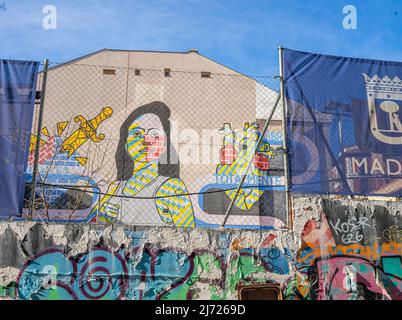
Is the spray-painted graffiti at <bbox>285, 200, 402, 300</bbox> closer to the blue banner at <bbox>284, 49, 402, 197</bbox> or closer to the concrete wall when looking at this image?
the concrete wall

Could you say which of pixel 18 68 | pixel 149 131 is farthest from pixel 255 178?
pixel 18 68

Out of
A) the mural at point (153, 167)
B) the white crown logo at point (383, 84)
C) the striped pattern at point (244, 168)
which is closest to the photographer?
the white crown logo at point (383, 84)

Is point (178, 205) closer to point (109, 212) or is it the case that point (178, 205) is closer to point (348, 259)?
point (109, 212)

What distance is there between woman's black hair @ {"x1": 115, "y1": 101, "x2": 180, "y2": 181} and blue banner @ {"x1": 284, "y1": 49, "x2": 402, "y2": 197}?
40.4ft

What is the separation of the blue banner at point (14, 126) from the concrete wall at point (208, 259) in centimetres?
39

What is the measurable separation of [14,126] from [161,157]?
43.9 feet

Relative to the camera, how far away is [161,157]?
19141 mm

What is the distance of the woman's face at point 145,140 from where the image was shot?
18.6 m

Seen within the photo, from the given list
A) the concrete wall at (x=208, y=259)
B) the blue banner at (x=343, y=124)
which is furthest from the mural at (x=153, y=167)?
the blue banner at (x=343, y=124)

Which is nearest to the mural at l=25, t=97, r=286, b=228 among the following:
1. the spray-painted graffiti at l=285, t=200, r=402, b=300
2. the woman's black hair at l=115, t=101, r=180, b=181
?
the woman's black hair at l=115, t=101, r=180, b=181

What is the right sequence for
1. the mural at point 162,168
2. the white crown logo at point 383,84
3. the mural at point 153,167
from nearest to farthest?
the white crown logo at point 383,84 → the mural at point 162,168 → the mural at point 153,167

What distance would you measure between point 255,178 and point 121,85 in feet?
23.8

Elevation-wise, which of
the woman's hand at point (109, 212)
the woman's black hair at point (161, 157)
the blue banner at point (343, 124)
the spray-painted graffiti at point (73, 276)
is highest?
the woman's black hair at point (161, 157)

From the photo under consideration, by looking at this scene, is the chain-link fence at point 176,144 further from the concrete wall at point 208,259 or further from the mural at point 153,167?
the concrete wall at point 208,259
